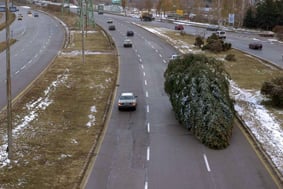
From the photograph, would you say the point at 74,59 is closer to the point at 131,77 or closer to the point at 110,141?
the point at 131,77

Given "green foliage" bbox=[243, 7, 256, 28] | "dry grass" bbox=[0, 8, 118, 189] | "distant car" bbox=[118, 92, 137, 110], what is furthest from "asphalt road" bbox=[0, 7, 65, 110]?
"green foliage" bbox=[243, 7, 256, 28]

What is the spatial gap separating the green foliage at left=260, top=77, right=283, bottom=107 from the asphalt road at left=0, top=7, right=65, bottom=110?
19.6 meters

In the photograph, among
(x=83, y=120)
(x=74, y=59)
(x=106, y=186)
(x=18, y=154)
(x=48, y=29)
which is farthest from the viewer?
(x=48, y=29)

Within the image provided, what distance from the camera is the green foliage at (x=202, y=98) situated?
28.1m

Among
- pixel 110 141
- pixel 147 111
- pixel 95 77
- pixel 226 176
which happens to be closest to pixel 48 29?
pixel 95 77

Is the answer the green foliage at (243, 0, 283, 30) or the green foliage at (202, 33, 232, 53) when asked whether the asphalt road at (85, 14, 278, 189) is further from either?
the green foliage at (243, 0, 283, 30)

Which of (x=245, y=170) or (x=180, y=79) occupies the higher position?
(x=180, y=79)

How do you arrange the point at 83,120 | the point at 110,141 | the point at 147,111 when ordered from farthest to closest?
the point at 147,111 < the point at 83,120 < the point at 110,141

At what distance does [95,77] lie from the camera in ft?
165

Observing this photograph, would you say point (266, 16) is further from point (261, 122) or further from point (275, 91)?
point (261, 122)

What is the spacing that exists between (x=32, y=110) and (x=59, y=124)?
14.6ft

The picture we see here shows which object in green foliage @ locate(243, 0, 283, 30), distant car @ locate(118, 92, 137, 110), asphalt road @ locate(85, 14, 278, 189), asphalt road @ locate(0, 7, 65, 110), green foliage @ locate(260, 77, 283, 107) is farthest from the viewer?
green foliage @ locate(243, 0, 283, 30)

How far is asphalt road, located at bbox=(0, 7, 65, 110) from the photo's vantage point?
47866 millimetres

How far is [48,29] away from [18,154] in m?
91.3
